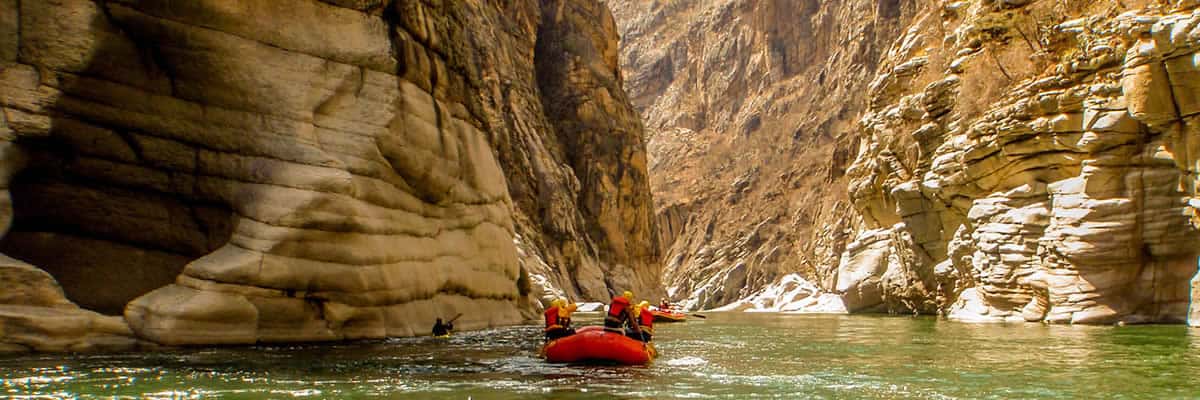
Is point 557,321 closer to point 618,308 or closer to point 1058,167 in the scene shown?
point 618,308

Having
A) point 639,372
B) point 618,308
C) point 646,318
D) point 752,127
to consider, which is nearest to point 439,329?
point 646,318

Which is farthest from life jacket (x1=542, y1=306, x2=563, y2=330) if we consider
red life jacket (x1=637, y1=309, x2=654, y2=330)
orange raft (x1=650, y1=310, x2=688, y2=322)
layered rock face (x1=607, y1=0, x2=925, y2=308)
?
layered rock face (x1=607, y1=0, x2=925, y2=308)

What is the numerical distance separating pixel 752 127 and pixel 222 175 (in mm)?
89603

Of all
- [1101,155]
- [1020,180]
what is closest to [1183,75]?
[1101,155]

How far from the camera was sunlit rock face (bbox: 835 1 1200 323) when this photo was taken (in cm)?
2236

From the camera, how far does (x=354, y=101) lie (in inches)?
737

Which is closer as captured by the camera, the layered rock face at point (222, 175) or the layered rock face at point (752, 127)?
the layered rock face at point (222, 175)

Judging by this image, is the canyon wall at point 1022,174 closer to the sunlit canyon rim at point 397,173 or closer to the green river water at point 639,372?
the sunlit canyon rim at point 397,173

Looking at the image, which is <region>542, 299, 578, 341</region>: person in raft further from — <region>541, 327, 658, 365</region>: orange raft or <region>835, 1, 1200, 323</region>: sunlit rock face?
<region>835, 1, 1200, 323</region>: sunlit rock face

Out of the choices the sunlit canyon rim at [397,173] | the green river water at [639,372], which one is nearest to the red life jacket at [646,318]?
the green river water at [639,372]

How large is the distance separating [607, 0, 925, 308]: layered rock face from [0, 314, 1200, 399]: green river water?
4953 cm

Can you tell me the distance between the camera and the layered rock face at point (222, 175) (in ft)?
50.1

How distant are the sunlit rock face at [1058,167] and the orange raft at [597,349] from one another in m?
14.4

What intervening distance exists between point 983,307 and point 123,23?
80.6 ft
